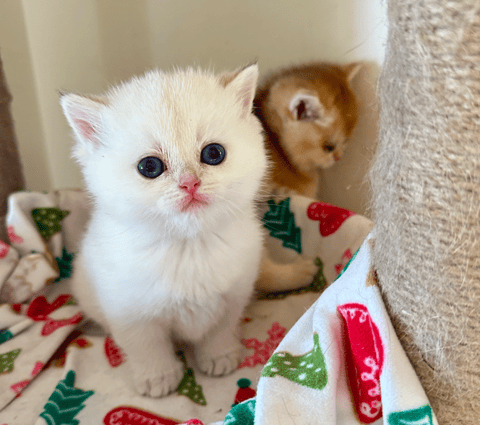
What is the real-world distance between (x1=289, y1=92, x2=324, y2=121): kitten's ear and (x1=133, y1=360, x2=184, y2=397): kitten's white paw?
0.87 metres

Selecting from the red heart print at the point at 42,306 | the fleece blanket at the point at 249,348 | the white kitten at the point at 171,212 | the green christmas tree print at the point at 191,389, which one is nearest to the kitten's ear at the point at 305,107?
the fleece blanket at the point at 249,348

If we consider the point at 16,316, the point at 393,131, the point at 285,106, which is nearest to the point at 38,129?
the point at 16,316

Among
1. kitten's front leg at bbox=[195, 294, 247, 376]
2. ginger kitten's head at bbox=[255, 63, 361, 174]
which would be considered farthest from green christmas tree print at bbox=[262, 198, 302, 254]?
kitten's front leg at bbox=[195, 294, 247, 376]

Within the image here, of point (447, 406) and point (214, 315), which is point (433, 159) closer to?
point (447, 406)

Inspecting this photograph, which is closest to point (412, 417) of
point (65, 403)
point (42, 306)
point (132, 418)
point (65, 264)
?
point (132, 418)

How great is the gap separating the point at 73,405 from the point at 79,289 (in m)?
0.32

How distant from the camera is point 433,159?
0.58 meters

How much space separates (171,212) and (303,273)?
26.0 inches

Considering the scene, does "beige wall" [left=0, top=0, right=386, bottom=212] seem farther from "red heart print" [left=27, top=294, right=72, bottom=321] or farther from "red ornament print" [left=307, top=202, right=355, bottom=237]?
"red heart print" [left=27, top=294, right=72, bottom=321]

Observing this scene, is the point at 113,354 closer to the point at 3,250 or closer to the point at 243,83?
the point at 3,250

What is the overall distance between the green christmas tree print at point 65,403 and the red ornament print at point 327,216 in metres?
0.79

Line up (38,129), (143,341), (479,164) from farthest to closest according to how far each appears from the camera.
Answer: (38,129) < (143,341) < (479,164)

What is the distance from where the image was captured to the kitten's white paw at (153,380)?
0.98 meters

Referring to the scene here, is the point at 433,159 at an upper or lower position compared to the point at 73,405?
upper
